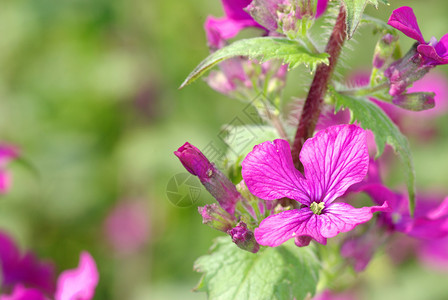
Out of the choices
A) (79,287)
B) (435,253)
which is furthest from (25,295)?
(435,253)

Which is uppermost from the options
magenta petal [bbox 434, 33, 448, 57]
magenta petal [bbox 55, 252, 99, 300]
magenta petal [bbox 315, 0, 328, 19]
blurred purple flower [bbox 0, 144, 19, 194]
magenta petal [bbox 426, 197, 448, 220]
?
blurred purple flower [bbox 0, 144, 19, 194]

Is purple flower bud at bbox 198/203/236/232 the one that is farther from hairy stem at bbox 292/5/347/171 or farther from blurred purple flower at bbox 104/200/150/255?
blurred purple flower at bbox 104/200/150/255

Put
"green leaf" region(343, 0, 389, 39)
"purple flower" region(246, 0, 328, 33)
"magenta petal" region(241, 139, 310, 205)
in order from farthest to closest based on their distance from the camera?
"purple flower" region(246, 0, 328, 33) → "magenta petal" region(241, 139, 310, 205) → "green leaf" region(343, 0, 389, 39)

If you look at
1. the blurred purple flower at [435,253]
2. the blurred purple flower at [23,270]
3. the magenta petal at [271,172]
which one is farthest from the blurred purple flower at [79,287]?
the blurred purple flower at [435,253]

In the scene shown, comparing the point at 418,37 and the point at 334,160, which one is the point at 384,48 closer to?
the point at 418,37

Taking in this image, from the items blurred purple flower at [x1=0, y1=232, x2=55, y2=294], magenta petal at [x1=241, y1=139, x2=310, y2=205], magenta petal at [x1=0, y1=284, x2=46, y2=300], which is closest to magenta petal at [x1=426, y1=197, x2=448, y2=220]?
magenta petal at [x1=241, y1=139, x2=310, y2=205]
